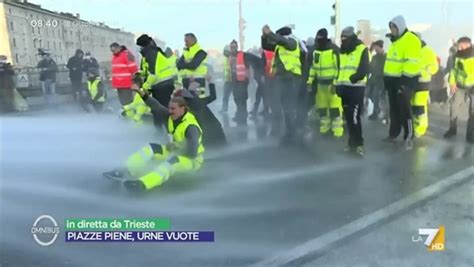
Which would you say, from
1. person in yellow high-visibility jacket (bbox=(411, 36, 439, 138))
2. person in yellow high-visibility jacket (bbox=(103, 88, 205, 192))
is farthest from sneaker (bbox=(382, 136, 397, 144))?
person in yellow high-visibility jacket (bbox=(103, 88, 205, 192))

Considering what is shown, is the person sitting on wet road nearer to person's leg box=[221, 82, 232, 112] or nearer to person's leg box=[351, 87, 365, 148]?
person's leg box=[221, 82, 232, 112]

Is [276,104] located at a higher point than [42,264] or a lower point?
higher

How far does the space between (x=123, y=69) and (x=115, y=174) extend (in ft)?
1.57

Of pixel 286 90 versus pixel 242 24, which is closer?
pixel 242 24

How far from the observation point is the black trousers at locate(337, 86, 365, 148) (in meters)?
3.15

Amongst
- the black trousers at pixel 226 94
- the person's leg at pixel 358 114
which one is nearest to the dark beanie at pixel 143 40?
the black trousers at pixel 226 94

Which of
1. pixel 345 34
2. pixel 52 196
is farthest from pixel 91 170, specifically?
pixel 345 34

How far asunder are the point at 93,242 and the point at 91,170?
0.39 meters

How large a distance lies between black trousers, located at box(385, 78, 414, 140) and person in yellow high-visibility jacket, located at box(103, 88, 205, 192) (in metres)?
1.54

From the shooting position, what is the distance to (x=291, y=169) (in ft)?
8.97

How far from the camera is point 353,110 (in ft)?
10.5

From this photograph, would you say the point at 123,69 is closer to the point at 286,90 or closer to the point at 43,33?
the point at 43,33

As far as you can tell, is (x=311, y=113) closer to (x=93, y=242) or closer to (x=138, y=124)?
(x=138, y=124)

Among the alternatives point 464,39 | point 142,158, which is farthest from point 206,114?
point 464,39
